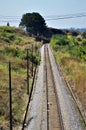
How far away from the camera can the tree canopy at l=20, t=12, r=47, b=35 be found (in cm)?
14225

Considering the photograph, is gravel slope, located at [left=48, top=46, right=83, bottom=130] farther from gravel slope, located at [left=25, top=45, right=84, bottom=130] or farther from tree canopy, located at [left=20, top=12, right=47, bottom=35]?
tree canopy, located at [left=20, top=12, right=47, bottom=35]

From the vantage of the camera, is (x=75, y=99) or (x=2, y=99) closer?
(x=2, y=99)

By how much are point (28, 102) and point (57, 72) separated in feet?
63.5

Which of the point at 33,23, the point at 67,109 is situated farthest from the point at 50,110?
the point at 33,23

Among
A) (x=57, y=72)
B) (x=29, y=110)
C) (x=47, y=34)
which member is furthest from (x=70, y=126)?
(x=47, y=34)

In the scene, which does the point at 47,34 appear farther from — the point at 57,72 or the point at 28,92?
the point at 28,92

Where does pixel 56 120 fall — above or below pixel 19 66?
above

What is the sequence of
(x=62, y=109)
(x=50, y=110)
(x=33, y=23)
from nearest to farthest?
1. (x=50, y=110)
2. (x=62, y=109)
3. (x=33, y=23)

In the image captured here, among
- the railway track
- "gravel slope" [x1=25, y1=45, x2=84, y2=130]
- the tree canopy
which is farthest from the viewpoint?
the tree canopy

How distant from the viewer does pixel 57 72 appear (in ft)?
158

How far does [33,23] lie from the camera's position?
142m

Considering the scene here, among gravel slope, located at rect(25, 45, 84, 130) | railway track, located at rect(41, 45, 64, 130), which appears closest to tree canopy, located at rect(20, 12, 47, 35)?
gravel slope, located at rect(25, 45, 84, 130)

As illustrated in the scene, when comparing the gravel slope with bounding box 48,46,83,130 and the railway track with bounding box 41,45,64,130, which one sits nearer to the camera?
the railway track with bounding box 41,45,64,130

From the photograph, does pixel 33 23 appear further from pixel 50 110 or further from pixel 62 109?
pixel 50 110
